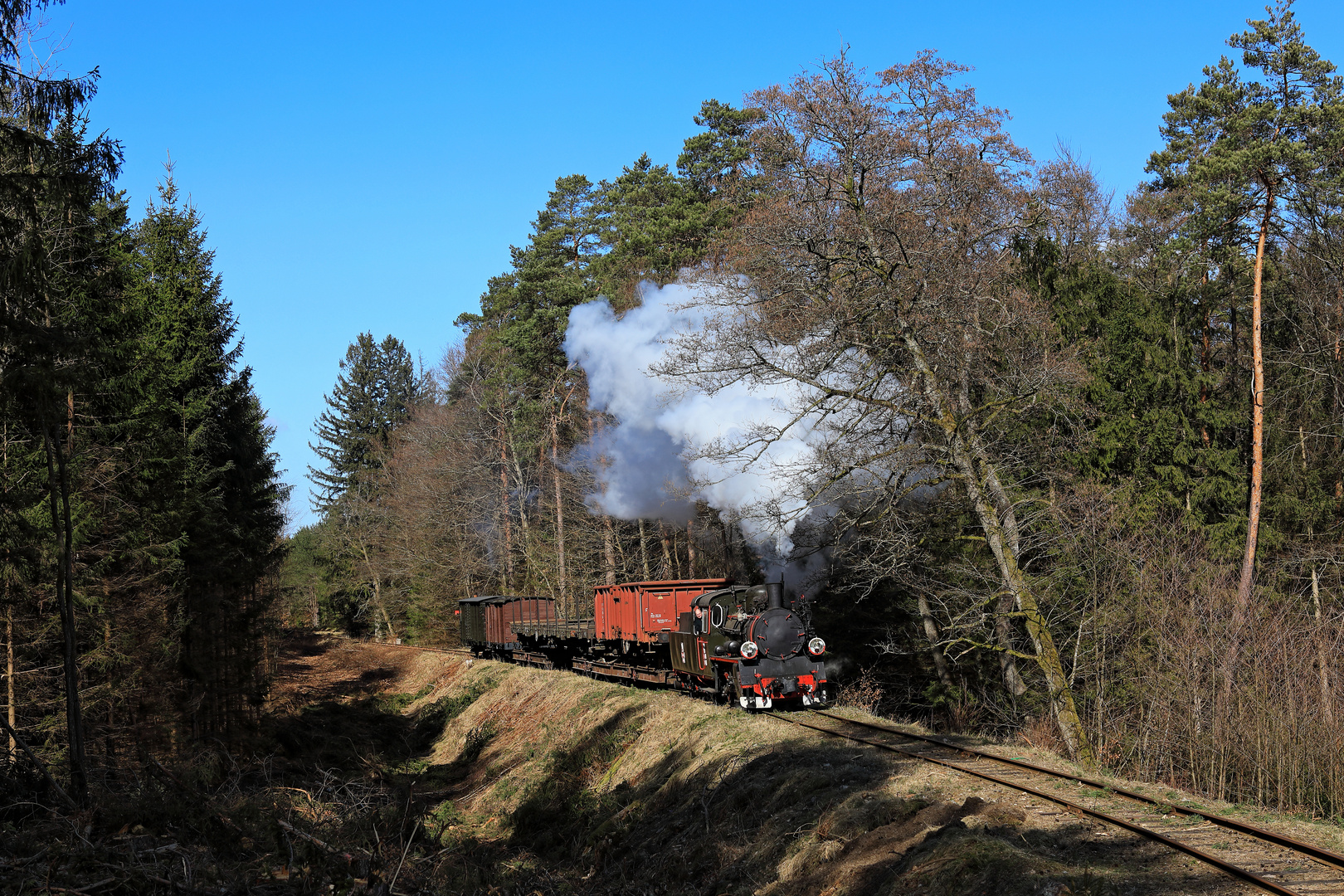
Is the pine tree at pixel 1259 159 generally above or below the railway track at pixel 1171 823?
above

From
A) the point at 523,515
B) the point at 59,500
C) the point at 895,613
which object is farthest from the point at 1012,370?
the point at 523,515

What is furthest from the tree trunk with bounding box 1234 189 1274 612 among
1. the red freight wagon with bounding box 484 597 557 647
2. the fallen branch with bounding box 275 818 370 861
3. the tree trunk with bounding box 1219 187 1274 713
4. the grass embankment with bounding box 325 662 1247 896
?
the red freight wagon with bounding box 484 597 557 647

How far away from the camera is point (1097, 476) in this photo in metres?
22.4

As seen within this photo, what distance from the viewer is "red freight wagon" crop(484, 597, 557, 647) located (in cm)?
3416

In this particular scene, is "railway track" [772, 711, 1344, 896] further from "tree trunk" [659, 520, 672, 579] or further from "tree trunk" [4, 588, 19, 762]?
"tree trunk" [659, 520, 672, 579]

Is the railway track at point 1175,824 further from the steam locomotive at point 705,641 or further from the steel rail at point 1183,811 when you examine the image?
the steam locomotive at point 705,641

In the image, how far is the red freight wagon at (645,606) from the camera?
71.1 ft

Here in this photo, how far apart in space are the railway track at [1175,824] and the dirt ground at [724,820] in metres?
0.14

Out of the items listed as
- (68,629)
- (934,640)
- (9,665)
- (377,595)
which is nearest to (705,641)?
(934,640)

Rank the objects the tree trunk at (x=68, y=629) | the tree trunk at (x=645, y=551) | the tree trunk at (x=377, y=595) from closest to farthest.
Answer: the tree trunk at (x=68, y=629) < the tree trunk at (x=645, y=551) < the tree trunk at (x=377, y=595)

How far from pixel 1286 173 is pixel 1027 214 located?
19.9 feet

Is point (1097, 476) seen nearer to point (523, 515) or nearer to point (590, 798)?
point (590, 798)

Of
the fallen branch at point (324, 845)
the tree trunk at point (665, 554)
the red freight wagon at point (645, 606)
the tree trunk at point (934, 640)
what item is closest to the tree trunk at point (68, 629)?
the fallen branch at point (324, 845)

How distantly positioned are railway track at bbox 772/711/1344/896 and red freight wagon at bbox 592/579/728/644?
787cm
